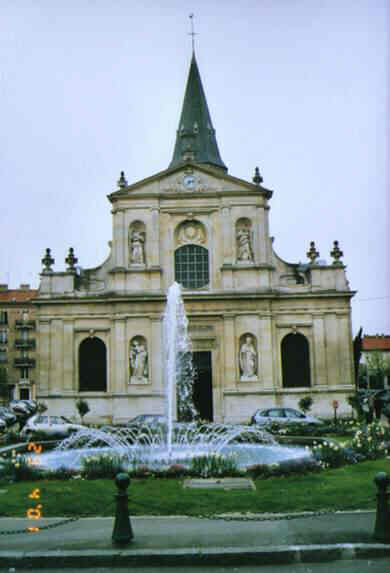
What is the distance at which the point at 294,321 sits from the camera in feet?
110

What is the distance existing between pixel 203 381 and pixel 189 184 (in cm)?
1081

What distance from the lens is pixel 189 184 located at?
34.9 metres

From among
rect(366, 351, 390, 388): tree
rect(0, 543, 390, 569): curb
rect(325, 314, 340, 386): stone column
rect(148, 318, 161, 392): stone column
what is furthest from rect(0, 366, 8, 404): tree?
rect(0, 543, 390, 569): curb

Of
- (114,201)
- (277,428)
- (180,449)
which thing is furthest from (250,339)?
(180,449)

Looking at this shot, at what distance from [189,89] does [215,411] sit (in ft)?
78.3

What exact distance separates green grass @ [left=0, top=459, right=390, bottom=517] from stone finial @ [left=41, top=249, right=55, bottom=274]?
71.0 feet

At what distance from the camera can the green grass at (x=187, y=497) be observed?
34.4ft

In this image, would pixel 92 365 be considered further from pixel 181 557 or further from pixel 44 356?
pixel 181 557

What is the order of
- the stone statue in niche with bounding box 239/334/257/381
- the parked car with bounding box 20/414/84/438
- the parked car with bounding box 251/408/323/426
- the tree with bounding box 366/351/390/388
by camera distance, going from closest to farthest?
the parked car with bounding box 20/414/84/438
the parked car with bounding box 251/408/323/426
the stone statue in niche with bounding box 239/334/257/381
the tree with bounding box 366/351/390/388

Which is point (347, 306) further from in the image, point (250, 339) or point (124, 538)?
point (124, 538)

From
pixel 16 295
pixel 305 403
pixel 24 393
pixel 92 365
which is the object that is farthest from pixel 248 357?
pixel 16 295

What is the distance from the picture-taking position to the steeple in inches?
1693

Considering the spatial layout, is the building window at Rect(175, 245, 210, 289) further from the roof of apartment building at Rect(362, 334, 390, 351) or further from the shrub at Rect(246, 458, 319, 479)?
the roof of apartment building at Rect(362, 334, 390, 351)

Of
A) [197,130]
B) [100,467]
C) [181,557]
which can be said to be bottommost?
[181,557]
